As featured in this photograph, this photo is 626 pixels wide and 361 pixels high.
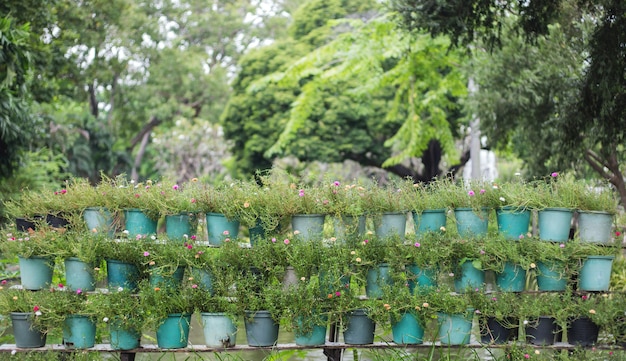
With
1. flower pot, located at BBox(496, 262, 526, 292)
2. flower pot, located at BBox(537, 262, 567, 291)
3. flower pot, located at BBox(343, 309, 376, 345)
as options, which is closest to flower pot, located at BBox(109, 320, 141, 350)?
flower pot, located at BBox(343, 309, 376, 345)

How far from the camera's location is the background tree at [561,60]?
23.1ft

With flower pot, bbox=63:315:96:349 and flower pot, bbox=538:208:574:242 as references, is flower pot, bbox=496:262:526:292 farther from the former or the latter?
flower pot, bbox=63:315:96:349

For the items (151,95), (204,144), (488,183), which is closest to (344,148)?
(151,95)

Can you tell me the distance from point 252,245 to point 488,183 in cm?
166

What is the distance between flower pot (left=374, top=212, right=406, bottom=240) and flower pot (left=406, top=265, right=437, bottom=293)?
235mm

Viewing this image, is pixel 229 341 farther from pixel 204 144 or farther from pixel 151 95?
pixel 204 144

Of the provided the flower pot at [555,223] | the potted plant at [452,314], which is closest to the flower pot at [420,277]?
the potted plant at [452,314]

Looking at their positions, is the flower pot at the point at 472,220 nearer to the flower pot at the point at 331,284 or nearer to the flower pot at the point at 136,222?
the flower pot at the point at 331,284

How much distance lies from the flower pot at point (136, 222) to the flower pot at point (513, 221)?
7.79 feet

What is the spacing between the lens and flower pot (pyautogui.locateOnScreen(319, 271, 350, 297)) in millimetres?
4996

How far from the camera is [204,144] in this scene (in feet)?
108

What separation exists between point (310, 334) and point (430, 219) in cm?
113

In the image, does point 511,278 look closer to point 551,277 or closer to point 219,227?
point 551,277

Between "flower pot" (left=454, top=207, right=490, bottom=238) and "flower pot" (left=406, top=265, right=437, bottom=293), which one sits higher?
"flower pot" (left=454, top=207, right=490, bottom=238)
